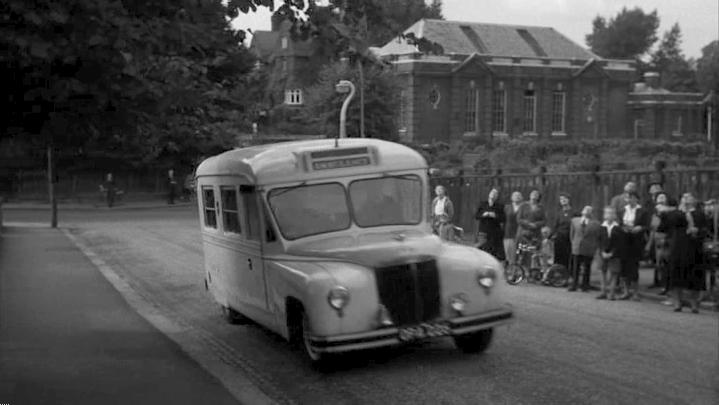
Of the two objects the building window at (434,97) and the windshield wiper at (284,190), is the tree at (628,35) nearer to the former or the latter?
the building window at (434,97)

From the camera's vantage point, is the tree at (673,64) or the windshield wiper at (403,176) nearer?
the windshield wiper at (403,176)

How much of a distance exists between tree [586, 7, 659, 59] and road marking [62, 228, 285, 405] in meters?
128

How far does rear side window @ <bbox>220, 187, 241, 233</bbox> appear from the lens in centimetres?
1352

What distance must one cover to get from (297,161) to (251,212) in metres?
0.89

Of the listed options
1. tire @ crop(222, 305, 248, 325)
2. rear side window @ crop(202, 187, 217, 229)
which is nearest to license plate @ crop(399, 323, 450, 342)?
tire @ crop(222, 305, 248, 325)

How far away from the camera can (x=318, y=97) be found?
52312 millimetres

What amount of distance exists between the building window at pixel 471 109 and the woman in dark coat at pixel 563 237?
58.6 meters

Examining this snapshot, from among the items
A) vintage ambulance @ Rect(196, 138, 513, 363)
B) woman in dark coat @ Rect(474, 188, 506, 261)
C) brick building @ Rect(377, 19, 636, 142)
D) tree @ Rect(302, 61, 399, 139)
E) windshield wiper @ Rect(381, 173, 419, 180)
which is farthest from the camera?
brick building @ Rect(377, 19, 636, 142)

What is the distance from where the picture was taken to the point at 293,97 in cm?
7388

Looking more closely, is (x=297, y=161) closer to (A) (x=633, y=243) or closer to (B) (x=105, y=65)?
(B) (x=105, y=65)

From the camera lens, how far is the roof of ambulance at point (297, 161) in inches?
487

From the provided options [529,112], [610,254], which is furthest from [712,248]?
[529,112]

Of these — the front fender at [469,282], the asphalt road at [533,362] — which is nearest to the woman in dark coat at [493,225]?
the asphalt road at [533,362]

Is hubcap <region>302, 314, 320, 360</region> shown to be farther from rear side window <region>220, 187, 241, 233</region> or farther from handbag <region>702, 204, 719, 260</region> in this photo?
handbag <region>702, 204, 719, 260</region>
